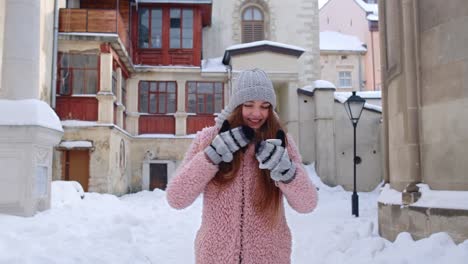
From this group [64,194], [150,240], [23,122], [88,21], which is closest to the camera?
[23,122]

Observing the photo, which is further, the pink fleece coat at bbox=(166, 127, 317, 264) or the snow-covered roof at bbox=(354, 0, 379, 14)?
the snow-covered roof at bbox=(354, 0, 379, 14)

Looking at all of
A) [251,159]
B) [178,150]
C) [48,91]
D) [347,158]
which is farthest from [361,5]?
[251,159]

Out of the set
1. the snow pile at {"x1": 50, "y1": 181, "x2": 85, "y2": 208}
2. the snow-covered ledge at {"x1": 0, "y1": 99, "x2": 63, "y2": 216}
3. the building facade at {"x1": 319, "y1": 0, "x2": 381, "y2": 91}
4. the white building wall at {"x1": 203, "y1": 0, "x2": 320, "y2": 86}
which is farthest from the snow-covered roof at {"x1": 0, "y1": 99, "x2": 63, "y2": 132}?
the building facade at {"x1": 319, "y1": 0, "x2": 381, "y2": 91}

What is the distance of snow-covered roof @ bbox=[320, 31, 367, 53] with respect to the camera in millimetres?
35812

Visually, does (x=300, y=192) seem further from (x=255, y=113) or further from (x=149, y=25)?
(x=149, y=25)

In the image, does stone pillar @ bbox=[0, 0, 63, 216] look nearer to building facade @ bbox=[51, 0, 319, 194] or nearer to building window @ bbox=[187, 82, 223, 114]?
building facade @ bbox=[51, 0, 319, 194]

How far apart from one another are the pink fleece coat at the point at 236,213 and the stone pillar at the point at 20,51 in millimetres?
6983

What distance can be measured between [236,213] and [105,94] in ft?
50.1

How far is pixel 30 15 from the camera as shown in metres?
8.73

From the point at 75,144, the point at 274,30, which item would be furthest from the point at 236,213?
the point at 274,30

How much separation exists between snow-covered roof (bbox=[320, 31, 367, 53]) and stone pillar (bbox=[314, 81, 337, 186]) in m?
16.5

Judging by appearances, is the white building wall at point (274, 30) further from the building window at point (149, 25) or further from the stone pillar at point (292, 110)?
the stone pillar at point (292, 110)

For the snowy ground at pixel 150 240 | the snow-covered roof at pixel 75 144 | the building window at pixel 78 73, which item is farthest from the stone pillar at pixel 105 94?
the snowy ground at pixel 150 240

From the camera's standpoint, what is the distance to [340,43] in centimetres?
3644
